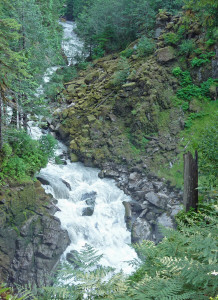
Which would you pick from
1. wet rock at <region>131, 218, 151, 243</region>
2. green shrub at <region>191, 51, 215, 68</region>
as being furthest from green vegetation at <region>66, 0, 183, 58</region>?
wet rock at <region>131, 218, 151, 243</region>

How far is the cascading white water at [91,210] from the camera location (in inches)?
465

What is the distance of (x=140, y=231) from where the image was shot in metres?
12.4

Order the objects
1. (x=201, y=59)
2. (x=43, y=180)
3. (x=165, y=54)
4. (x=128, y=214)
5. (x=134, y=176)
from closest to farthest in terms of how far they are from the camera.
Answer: (x=128, y=214) → (x=43, y=180) → (x=134, y=176) → (x=201, y=59) → (x=165, y=54)

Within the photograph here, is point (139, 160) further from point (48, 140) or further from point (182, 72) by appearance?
point (182, 72)

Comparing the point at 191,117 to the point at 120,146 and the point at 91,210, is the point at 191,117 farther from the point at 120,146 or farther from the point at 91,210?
the point at 91,210

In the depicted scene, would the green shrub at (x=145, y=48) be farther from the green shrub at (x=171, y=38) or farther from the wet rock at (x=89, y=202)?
the wet rock at (x=89, y=202)

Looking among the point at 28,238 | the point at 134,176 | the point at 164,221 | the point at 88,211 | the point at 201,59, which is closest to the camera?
Answer: the point at 28,238

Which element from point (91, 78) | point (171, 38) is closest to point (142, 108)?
point (171, 38)

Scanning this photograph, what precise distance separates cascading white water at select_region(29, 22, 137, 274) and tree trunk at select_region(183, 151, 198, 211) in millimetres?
5526

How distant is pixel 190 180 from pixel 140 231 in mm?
6910

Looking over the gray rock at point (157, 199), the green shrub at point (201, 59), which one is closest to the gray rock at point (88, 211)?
the gray rock at point (157, 199)

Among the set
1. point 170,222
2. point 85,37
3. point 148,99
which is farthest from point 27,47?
point 85,37

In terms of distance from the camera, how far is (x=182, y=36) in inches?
743

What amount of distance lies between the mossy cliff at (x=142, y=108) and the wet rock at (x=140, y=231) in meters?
3.55
